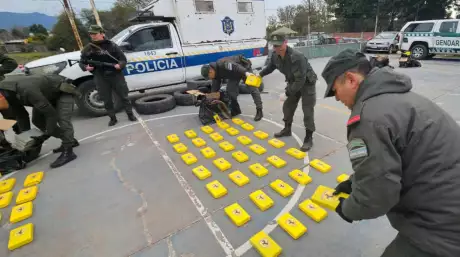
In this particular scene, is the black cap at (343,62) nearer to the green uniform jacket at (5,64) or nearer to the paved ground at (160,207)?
the paved ground at (160,207)

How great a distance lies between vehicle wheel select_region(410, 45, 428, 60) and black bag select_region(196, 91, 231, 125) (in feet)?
37.9

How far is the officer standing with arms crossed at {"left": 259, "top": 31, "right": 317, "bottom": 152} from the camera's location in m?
3.08

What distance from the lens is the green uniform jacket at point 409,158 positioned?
3.07 ft

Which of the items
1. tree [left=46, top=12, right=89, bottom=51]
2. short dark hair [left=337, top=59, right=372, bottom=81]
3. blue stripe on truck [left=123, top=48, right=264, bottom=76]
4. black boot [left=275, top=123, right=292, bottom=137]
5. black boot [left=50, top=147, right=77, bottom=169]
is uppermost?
tree [left=46, top=12, right=89, bottom=51]

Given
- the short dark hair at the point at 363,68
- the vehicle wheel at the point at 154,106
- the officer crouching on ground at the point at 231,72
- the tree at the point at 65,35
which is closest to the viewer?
the short dark hair at the point at 363,68

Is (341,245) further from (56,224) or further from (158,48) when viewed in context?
(158,48)

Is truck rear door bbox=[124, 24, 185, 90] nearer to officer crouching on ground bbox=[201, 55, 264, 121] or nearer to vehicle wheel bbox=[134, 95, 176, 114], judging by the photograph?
vehicle wheel bbox=[134, 95, 176, 114]

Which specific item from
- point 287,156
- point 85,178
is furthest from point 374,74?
point 85,178

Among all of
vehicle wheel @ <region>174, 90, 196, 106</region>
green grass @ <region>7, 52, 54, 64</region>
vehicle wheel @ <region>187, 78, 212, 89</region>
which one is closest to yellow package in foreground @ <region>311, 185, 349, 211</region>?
vehicle wheel @ <region>187, 78, 212, 89</region>

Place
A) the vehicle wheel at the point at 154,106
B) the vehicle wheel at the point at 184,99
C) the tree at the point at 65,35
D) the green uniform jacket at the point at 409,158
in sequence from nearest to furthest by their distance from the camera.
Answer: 1. the green uniform jacket at the point at 409,158
2. the vehicle wheel at the point at 154,106
3. the vehicle wheel at the point at 184,99
4. the tree at the point at 65,35

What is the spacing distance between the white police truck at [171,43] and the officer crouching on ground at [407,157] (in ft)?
17.1

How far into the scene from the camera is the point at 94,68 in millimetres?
4375

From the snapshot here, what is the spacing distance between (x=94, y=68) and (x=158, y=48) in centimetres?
164

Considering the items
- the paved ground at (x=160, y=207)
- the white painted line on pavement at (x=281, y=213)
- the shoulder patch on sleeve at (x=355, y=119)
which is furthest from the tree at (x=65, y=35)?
the shoulder patch on sleeve at (x=355, y=119)
